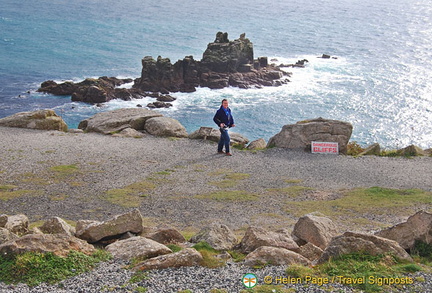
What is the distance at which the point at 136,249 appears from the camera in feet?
50.8

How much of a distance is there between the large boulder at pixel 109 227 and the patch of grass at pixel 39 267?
2464 millimetres

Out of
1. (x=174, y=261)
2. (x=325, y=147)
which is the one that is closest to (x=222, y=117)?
(x=325, y=147)

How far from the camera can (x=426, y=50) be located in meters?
113

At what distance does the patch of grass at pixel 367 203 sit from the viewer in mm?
23031

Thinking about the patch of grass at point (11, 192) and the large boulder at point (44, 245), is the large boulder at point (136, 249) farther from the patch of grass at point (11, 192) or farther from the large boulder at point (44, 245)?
the patch of grass at point (11, 192)

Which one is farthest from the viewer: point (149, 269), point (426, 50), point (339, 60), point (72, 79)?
point (426, 50)

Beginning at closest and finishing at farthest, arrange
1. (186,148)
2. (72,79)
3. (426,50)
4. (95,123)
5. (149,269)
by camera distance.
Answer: (149,269)
(186,148)
(95,123)
(72,79)
(426,50)

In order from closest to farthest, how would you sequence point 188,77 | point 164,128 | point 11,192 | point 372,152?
point 11,192 < point 372,152 < point 164,128 < point 188,77

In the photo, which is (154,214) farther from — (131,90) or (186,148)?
(131,90)

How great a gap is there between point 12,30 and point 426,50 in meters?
98.8

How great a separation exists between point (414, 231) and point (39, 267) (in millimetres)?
11942

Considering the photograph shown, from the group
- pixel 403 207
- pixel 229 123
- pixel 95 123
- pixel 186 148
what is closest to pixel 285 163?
pixel 229 123

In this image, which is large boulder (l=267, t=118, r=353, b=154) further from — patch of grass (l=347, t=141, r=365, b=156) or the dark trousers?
the dark trousers

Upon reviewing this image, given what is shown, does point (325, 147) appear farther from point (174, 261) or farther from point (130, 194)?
point (174, 261)
